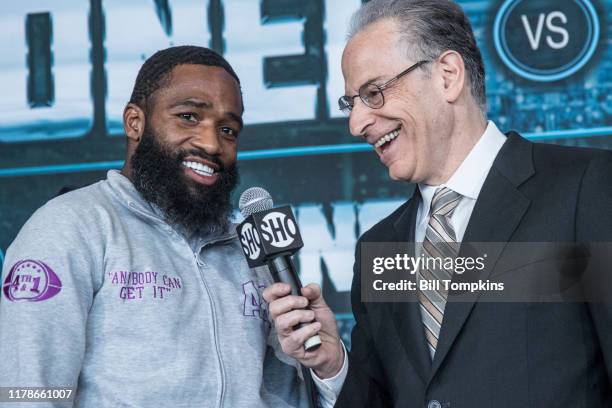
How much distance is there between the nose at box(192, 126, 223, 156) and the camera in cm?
211

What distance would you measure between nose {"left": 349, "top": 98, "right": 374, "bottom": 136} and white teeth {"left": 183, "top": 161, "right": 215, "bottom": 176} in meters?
0.41

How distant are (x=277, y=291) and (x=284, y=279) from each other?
0.05 m

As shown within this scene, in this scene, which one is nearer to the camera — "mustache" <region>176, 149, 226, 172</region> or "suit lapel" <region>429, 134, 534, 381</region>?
"suit lapel" <region>429, 134, 534, 381</region>

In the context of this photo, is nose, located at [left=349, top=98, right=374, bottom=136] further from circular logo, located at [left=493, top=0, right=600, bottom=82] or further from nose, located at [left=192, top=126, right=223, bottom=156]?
circular logo, located at [left=493, top=0, right=600, bottom=82]

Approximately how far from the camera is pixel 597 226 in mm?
1759

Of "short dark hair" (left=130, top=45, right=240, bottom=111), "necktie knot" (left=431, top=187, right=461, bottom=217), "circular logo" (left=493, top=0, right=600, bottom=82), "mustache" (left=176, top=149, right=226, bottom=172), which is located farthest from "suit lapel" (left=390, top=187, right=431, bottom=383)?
"circular logo" (left=493, top=0, right=600, bottom=82)

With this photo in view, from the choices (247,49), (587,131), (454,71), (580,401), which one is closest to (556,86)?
(587,131)

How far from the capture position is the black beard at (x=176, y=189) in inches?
82.8

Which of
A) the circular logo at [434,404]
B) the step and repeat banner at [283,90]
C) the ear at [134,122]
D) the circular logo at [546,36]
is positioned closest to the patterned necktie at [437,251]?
the circular logo at [434,404]

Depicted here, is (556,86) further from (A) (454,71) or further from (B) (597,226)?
(B) (597,226)

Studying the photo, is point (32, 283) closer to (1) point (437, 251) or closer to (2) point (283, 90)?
(1) point (437, 251)

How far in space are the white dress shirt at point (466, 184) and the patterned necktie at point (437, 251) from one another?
2cm

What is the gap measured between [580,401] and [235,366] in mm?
795

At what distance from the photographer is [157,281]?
1.91 meters
